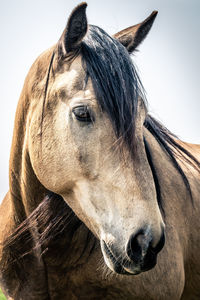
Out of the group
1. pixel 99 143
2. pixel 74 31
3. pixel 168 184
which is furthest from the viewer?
pixel 168 184

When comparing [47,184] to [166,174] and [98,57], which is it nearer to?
[98,57]

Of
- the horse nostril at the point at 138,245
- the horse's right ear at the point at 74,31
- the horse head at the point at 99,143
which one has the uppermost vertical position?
the horse's right ear at the point at 74,31

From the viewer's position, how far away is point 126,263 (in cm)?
242

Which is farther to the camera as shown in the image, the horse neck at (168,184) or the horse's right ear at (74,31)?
the horse neck at (168,184)

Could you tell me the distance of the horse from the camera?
246 centimetres

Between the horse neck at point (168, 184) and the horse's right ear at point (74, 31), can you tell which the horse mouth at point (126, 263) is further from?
the horse's right ear at point (74, 31)

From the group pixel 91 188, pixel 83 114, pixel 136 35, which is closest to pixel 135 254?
pixel 91 188

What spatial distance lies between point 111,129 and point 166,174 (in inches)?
49.0

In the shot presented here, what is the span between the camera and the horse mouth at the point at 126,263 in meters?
2.38

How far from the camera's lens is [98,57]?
9.20ft

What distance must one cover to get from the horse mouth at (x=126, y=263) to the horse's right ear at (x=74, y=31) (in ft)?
4.69

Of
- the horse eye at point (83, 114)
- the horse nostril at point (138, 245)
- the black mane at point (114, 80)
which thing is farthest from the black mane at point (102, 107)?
the horse nostril at point (138, 245)

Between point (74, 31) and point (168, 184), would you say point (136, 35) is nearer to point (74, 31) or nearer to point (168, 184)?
point (74, 31)

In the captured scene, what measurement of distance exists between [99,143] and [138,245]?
69cm
